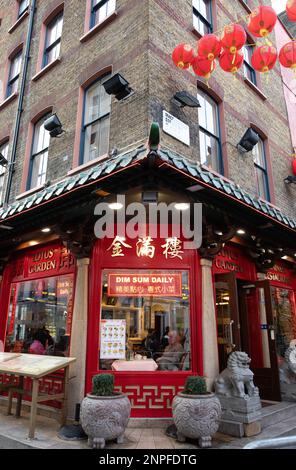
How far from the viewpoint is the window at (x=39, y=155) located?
991 cm

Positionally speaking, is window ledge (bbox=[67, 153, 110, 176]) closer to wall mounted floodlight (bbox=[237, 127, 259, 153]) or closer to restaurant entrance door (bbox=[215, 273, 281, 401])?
restaurant entrance door (bbox=[215, 273, 281, 401])

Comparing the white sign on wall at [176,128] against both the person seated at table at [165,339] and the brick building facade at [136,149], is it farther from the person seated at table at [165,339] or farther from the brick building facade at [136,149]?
the person seated at table at [165,339]

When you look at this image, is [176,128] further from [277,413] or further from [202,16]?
[277,413]

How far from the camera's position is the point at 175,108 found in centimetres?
764

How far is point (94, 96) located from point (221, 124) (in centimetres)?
349

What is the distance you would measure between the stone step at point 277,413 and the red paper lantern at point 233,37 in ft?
22.5

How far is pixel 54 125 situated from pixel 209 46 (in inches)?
166

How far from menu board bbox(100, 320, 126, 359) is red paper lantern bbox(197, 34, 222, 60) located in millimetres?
5411

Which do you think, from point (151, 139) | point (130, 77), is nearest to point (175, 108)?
point (130, 77)

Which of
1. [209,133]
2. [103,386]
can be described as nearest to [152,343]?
[103,386]

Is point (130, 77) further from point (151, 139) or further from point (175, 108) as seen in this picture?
point (151, 139)

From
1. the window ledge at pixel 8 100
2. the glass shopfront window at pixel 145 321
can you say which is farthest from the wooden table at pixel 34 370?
the window ledge at pixel 8 100

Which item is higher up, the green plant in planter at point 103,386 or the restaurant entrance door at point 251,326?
the restaurant entrance door at point 251,326

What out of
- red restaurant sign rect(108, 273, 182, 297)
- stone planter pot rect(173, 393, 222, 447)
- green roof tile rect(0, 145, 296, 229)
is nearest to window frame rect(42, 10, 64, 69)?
green roof tile rect(0, 145, 296, 229)
